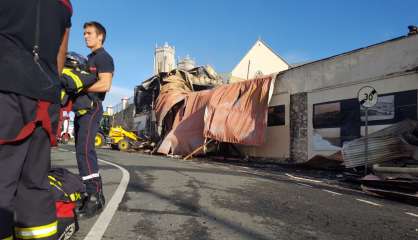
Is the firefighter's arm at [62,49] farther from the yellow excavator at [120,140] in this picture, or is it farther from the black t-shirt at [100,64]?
the yellow excavator at [120,140]

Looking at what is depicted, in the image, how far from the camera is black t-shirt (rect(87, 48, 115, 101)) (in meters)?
4.39

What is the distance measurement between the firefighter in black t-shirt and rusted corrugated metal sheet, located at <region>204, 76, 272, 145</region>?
42.3 ft

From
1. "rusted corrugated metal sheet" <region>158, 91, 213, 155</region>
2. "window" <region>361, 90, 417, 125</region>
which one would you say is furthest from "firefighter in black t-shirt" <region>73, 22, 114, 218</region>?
"rusted corrugated metal sheet" <region>158, 91, 213, 155</region>

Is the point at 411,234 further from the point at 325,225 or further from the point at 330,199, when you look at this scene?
the point at 330,199

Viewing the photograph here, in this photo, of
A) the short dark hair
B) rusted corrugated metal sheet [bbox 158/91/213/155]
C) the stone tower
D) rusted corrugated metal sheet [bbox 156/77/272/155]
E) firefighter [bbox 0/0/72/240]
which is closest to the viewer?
firefighter [bbox 0/0/72/240]

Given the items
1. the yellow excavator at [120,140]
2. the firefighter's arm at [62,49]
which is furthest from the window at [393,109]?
the yellow excavator at [120,140]

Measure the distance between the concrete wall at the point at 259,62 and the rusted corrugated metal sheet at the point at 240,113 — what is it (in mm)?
27543

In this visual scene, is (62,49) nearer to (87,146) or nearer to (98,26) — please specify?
(87,146)

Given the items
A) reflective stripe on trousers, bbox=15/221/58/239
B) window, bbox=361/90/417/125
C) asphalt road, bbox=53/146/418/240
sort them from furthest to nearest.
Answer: window, bbox=361/90/417/125
asphalt road, bbox=53/146/418/240
reflective stripe on trousers, bbox=15/221/58/239

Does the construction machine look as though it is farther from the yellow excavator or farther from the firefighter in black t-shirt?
the firefighter in black t-shirt

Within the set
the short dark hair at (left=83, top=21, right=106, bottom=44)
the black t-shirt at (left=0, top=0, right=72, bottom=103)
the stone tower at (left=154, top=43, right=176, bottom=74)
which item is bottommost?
the black t-shirt at (left=0, top=0, right=72, bottom=103)

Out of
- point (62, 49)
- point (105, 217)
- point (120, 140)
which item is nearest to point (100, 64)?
point (105, 217)

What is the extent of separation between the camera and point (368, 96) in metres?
12.1

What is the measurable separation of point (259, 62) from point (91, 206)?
4379 cm
